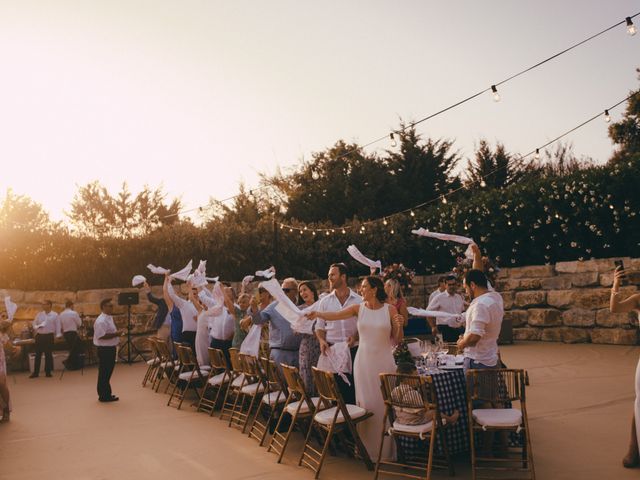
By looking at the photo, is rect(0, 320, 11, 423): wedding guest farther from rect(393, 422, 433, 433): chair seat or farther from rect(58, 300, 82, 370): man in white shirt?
rect(58, 300, 82, 370): man in white shirt

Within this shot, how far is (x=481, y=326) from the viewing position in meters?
5.00

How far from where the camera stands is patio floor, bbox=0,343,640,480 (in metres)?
5.23

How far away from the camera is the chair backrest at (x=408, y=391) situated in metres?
4.52

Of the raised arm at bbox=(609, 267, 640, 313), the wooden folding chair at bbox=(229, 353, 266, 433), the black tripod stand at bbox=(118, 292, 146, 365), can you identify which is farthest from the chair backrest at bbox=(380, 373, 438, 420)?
the black tripod stand at bbox=(118, 292, 146, 365)

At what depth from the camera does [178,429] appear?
725 cm

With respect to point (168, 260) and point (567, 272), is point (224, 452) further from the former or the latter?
point (168, 260)

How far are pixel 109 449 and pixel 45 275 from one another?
11.3 meters

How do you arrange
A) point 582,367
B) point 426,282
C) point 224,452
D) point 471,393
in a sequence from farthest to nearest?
point 426,282, point 582,367, point 224,452, point 471,393

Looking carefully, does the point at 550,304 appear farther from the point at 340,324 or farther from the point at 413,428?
the point at 413,428

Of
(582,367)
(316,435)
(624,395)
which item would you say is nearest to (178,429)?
(316,435)

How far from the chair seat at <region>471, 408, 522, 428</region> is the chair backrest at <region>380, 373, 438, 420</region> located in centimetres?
37

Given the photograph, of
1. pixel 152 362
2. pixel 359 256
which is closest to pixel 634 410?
pixel 359 256

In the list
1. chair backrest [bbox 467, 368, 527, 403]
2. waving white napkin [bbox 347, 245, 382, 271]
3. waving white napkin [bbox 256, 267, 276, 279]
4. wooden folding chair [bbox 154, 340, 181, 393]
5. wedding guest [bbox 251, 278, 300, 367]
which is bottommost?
wooden folding chair [bbox 154, 340, 181, 393]

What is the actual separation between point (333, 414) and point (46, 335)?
10580mm
